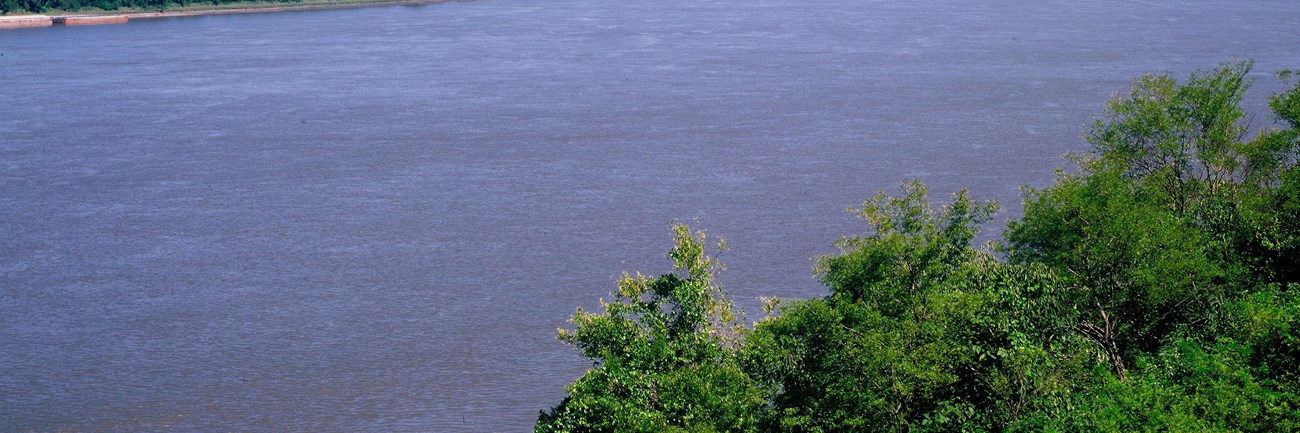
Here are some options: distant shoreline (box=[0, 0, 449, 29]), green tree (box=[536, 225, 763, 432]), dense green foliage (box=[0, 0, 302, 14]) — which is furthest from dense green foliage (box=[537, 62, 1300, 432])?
dense green foliage (box=[0, 0, 302, 14])

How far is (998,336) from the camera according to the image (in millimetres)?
17422

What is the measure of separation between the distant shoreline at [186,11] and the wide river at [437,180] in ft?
63.2

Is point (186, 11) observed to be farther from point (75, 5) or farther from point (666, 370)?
point (666, 370)

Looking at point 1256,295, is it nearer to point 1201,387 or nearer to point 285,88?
point 1201,387

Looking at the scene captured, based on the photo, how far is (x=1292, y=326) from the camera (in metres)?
15.8

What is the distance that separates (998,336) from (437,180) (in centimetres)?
3295

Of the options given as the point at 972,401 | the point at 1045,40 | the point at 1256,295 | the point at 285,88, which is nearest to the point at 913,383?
the point at 972,401

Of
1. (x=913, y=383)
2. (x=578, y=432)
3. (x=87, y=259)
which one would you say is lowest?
(x=87, y=259)

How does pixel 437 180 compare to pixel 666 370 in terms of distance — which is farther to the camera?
pixel 437 180

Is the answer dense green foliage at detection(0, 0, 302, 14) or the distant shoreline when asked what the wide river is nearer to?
the distant shoreline

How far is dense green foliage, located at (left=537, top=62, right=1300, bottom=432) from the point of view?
15703 mm

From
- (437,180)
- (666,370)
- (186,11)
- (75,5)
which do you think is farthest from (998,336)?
(186,11)

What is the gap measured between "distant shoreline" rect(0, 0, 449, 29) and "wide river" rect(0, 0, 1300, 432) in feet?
63.2

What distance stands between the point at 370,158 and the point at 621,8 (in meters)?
64.8
